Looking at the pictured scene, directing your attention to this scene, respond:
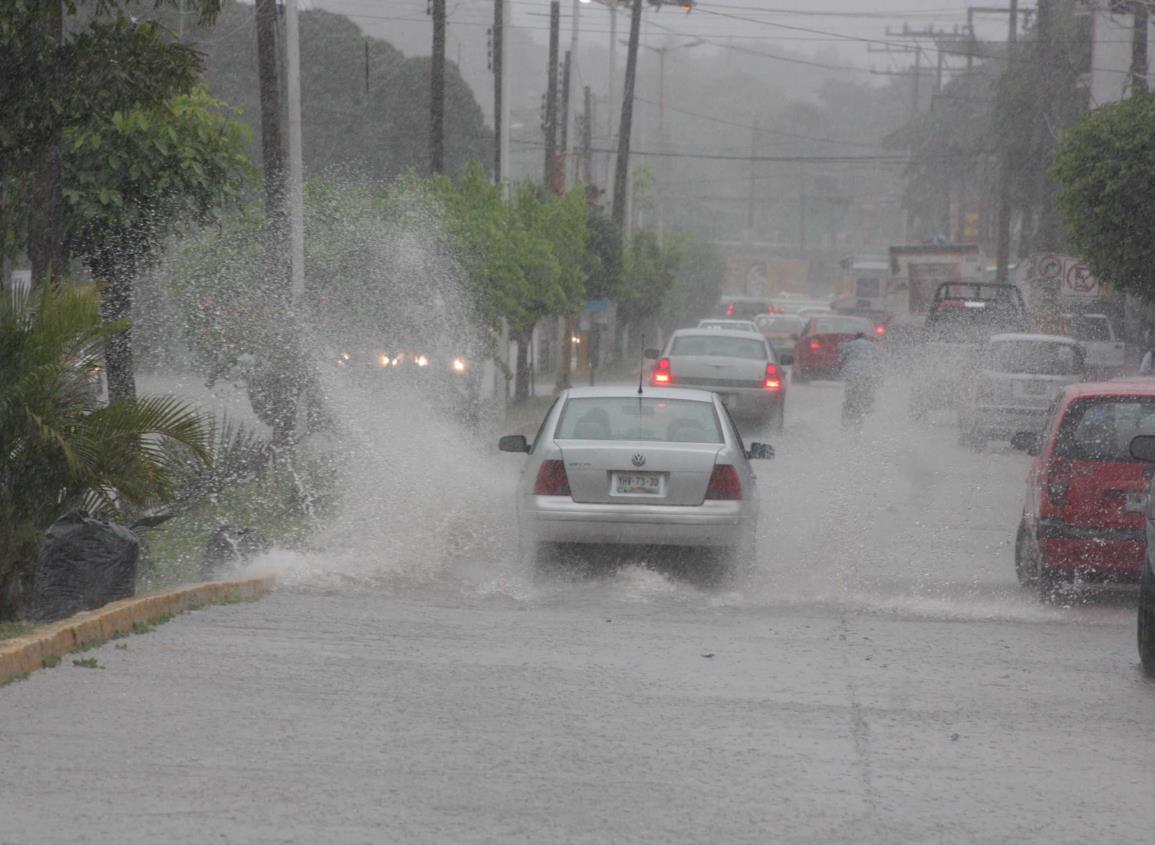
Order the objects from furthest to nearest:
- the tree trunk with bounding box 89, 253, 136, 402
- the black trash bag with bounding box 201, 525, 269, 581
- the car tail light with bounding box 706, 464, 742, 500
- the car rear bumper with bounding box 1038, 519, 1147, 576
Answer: the tree trunk with bounding box 89, 253, 136, 402, the car tail light with bounding box 706, 464, 742, 500, the car rear bumper with bounding box 1038, 519, 1147, 576, the black trash bag with bounding box 201, 525, 269, 581

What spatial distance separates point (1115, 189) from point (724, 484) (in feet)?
50.3

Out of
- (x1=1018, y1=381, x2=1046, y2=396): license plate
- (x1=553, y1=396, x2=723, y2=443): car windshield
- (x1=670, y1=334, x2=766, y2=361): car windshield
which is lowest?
(x1=1018, y1=381, x2=1046, y2=396): license plate

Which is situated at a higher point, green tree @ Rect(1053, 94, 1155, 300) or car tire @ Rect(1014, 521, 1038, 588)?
green tree @ Rect(1053, 94, 1155, 300)

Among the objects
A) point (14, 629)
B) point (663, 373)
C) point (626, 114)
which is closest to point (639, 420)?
point (14, 629)

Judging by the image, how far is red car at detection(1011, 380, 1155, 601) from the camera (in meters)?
12.1

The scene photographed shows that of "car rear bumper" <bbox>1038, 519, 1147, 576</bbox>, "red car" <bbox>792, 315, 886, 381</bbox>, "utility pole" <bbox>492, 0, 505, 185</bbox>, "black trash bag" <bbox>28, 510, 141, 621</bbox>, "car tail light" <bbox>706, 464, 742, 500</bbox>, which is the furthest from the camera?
"red car" <bbox>792, 315, 886, 381</bbox>

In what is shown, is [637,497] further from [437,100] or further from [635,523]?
[437,100]

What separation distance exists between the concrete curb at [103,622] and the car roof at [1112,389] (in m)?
5.69

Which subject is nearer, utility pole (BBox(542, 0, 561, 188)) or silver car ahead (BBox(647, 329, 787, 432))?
silver car ahead (BBox(647, 329, 787, 432))

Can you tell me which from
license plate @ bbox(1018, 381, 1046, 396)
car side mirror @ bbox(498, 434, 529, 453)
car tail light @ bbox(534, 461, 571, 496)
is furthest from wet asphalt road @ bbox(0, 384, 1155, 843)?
license plate @ bbox(1018, 381, 1046, 396)

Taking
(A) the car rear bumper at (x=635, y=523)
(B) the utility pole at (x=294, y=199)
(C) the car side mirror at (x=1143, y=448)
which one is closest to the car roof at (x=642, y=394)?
(A) the car rear bumper at (x=635, y=523)

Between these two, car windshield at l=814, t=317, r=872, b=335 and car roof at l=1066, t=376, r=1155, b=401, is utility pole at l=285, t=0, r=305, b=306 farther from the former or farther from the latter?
car windshield at l=814, t=317, r=872, b=335

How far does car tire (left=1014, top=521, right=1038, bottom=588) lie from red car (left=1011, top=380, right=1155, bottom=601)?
0.11 m

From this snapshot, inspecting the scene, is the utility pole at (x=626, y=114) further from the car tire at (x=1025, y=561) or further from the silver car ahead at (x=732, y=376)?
the car tire at (x=1025, y=561)
